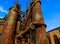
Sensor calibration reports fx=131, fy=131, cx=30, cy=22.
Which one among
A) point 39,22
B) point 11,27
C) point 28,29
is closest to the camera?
point 39,22

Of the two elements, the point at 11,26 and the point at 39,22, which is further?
the point at 11,26

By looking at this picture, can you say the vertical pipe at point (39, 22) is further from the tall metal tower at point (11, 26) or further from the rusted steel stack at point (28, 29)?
the tall metal tower at point (11, 26)

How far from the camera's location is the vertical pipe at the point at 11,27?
1064cm

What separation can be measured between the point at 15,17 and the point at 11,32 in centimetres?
177

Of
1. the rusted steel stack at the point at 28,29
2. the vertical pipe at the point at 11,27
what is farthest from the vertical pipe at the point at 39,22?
the vertical pipe at the point at 11,27

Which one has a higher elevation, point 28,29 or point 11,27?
point 11,27

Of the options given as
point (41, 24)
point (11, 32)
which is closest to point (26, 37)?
point (11, 32)

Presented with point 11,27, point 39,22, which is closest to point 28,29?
point 39,22

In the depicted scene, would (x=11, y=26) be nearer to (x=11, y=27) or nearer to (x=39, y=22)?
(x=11, y=27)

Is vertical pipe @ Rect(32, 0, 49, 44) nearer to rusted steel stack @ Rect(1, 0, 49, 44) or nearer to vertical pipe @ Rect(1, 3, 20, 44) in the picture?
rusted steel stack @ Rect(1, 0, 49, 44)

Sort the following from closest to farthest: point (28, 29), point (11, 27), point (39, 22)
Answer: point (39, 22), point (28, 29), point (11, 27)

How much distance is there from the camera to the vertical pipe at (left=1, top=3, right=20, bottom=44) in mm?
10636

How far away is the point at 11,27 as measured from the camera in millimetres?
11383

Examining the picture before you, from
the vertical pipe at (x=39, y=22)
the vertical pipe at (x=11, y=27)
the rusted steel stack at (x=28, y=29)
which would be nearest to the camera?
the vertical pipe at (x=39, y=22)
